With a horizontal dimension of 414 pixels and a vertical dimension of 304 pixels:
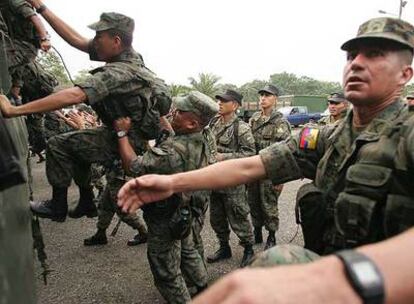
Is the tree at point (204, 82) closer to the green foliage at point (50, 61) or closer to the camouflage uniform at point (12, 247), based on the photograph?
the green foliage at point (50, 61)

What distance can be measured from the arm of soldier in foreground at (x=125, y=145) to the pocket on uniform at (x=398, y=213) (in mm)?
2097

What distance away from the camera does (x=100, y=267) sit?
424cm

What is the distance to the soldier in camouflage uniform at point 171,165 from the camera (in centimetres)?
306

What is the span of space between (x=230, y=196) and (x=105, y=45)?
6.98 feet

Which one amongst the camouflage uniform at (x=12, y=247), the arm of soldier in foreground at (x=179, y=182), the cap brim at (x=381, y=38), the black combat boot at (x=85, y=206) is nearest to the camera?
the camouflage uniform at (x=12, y=247)

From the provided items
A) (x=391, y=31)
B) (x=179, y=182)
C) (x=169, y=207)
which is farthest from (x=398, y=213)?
(x=169, y=207)

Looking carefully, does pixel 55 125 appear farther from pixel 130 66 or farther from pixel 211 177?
pixel 211 177

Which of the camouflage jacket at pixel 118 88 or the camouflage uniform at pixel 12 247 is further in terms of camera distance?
the camouflage jacket at pixel 118 88

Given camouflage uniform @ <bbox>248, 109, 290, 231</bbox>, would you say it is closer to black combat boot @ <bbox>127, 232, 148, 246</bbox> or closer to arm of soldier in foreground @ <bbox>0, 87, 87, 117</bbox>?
black combat boot @ <bbox>127, 232, 148, 246</bbox>

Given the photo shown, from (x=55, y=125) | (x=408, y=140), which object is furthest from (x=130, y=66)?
(x=55, y=125)

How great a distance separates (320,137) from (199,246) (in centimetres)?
209

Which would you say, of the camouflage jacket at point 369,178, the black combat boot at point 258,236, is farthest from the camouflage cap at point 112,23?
the black combat boot at point 258,236

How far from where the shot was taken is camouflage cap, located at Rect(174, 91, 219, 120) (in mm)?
3248

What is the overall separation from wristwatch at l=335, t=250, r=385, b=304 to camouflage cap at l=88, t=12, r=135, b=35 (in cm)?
276
